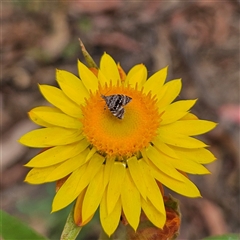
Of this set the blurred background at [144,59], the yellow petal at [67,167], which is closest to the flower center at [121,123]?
the yellow petal at [67,167]

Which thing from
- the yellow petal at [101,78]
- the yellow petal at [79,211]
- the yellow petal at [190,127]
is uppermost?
the yellow petal at [101,78]

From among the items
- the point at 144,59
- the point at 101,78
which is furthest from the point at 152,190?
the point at 144,59

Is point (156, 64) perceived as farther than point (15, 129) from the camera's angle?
Yes

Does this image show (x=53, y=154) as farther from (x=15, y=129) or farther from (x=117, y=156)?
(x=15, y=129)

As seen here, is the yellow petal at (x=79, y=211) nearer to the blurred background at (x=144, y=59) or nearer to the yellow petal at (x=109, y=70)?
the yellow petal at (x=109, y=70)

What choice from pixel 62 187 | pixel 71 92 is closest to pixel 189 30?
pixel 71 92

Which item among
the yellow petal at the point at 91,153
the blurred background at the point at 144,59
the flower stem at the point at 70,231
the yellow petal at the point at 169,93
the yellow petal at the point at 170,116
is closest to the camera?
the flower stem at the point at 70,231
